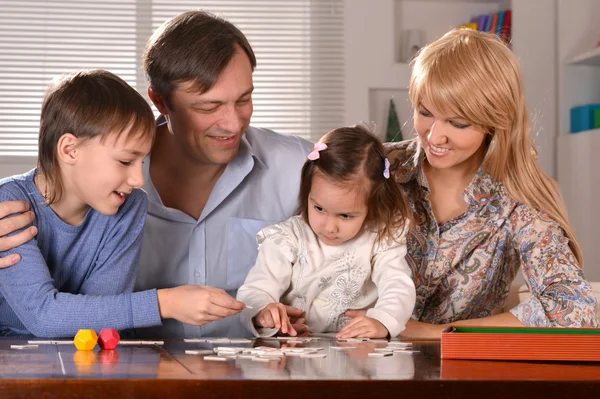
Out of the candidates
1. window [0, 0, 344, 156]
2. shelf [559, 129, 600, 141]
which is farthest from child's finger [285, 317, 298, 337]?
window [0, 0, 344, 156]

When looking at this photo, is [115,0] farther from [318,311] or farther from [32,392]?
[32,392]

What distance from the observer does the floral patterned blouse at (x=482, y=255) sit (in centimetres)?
222

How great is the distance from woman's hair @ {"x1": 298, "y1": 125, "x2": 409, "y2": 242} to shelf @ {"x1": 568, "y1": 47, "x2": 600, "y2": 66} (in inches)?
119

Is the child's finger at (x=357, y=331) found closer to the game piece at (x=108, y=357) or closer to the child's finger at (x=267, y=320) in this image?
the child's finger at (x=267, y=320)

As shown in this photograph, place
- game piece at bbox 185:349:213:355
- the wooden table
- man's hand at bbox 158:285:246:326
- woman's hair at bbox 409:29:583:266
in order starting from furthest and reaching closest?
woman's hair at bbox 409:29:583:266
man's hand at bbox 158:285:246:326
game piece at bbox 185:349:213:355
the wooden table

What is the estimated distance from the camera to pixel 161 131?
2.53 meters

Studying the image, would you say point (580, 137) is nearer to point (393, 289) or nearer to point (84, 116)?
point (393, 289)

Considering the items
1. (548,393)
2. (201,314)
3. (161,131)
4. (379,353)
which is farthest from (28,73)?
(548,393)

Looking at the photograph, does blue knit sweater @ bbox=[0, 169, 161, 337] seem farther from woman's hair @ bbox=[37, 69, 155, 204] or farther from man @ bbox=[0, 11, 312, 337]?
man @ bbox=[0, 11, 312, 337]

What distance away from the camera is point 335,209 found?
2150mm

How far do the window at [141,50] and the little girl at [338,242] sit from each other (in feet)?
11.2

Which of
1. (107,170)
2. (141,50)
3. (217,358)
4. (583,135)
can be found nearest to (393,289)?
(107,170)

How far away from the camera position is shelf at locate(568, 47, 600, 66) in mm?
4812

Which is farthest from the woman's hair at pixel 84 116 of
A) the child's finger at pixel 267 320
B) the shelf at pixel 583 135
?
the shelf at pixel 583 135
